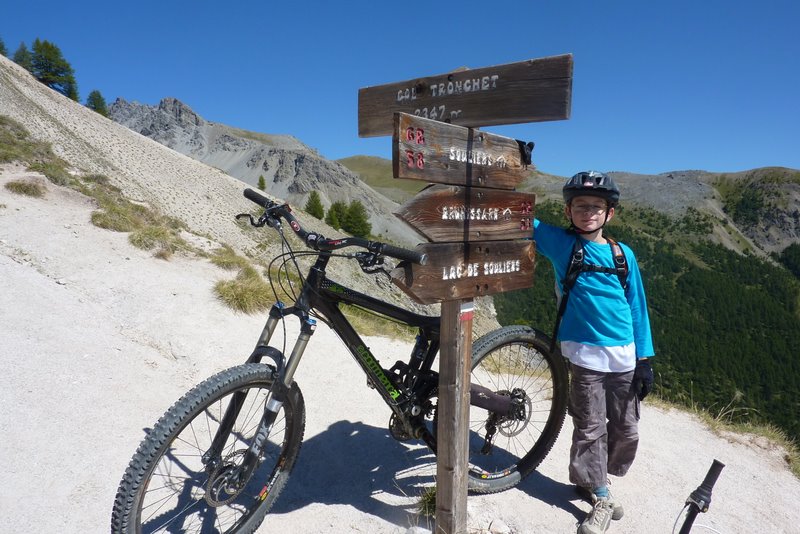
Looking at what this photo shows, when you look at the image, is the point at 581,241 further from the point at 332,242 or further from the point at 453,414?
the point at 332,242

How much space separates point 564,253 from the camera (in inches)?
134

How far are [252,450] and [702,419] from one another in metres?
5.64

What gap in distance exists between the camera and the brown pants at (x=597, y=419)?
3354mm

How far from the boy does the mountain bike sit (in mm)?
480

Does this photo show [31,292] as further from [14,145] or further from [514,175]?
[14,145]

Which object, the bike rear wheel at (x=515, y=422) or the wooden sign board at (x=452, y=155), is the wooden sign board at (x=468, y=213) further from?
the bike rear wheel at (x=515, y=422)

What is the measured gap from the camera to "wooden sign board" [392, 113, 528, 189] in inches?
86.6

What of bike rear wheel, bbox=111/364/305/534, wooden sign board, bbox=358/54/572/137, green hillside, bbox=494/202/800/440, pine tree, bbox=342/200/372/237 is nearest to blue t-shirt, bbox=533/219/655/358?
wooden sign board, bbox=358/54/572/137

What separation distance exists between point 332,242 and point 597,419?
2380 millimetres

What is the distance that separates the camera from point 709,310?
115 meters

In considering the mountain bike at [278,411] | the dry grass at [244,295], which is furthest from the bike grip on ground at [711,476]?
the dry grass at [244,295]

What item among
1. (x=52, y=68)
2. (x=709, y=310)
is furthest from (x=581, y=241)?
(x=709, y=310)

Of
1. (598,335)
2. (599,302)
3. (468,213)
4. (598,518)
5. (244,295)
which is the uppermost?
(468,213)

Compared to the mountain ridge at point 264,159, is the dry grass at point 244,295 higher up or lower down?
lower down
